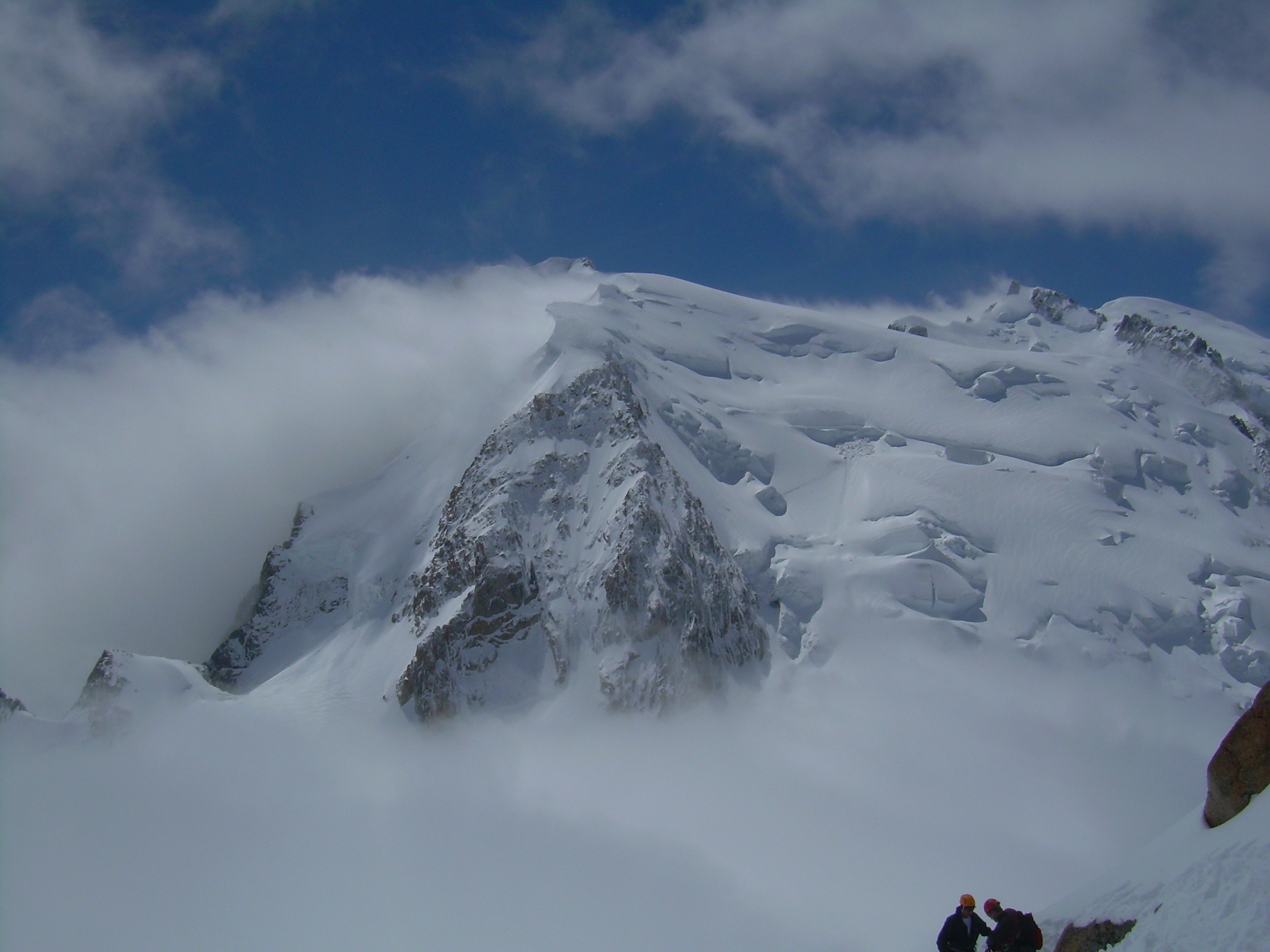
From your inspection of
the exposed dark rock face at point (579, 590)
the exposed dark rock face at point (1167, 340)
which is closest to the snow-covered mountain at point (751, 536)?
the exposed dark rock face at point (579, 590)

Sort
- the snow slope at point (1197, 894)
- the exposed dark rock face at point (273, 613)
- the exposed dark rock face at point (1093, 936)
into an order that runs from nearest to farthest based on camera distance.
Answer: the snow slope at point (1197, 894) → the exposed dark rock face at point (1093, 936) → the exposed dark rock face at point (273, 613)

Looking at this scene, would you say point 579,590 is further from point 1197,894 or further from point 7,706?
point 1197,894

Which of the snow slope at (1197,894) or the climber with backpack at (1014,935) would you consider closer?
the snow slope at (1197,894)

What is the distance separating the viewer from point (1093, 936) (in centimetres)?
1647

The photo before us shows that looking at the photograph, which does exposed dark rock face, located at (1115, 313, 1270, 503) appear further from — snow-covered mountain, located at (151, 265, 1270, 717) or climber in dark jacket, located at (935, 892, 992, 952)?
climber in dark jacket, located at (935, 892, 992, 952)

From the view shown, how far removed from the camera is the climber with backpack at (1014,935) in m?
15.8

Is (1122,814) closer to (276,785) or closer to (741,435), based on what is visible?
(741,435)

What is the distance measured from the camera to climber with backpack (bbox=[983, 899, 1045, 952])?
15828 mm

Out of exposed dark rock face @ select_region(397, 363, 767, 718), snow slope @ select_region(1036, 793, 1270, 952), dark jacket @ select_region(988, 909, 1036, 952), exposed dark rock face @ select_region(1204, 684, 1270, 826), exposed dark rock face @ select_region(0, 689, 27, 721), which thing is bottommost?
dark jacket @ select_region(988, 909, 1036, 952)

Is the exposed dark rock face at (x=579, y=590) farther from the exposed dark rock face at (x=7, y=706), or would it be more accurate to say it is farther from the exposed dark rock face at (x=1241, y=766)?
the exposed dark rock face at (x=1241, y=766)

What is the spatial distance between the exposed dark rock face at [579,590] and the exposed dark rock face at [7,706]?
35147mm

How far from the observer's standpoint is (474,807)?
72.4m

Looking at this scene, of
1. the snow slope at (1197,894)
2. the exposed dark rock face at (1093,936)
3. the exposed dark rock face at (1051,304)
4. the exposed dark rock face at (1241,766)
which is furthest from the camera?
the exposed dark rock face at (1051,304)

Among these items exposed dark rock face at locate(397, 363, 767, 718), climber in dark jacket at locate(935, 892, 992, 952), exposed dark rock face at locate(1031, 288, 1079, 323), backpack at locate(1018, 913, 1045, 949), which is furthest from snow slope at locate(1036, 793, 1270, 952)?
exposed dark rock face at locate(1031, 288, 1079, 323)
